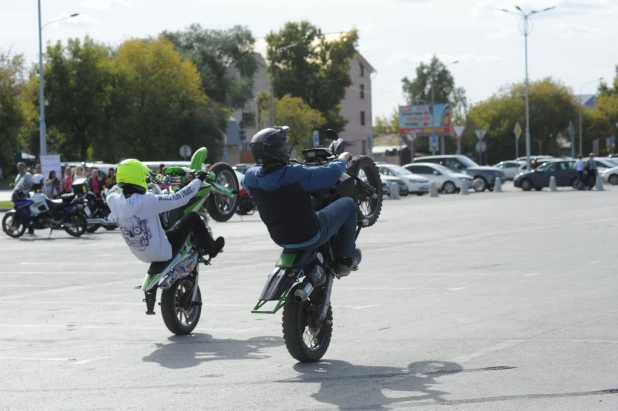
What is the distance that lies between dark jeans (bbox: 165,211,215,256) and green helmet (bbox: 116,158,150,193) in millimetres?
483

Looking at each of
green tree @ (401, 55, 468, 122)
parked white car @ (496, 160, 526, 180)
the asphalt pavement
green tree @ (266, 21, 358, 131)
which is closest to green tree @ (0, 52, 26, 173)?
parked white car @ (496, 160, 526, 180)

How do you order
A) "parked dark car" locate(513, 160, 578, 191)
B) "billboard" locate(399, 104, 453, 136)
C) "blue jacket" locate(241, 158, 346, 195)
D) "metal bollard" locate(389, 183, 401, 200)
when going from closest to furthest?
"blue jacket" locate(241, 158, 346, 195)
"metal bollard" locate(389, 183, 401, 200)
"parked dark car" locate(513, 160, 578, 191)
"billboard" locate(399, 104, 453, 136)

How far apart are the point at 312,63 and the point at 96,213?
68.4 m

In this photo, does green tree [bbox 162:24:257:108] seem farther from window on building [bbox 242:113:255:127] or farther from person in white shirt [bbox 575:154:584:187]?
person in white shirt [bbox 575:154:584:187]

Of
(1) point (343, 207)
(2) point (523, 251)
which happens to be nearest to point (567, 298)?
(1) point (343, 207)

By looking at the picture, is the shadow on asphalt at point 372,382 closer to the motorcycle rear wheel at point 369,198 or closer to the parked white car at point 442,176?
the motorcycle rear wheel at point 369,198

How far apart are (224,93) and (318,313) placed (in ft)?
300

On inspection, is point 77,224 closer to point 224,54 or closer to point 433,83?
point 224,54

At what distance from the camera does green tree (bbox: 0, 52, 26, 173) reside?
58469mm

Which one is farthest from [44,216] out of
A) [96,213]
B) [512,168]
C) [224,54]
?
[224,54]

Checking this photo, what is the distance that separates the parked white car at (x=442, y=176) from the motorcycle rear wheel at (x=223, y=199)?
39.5m

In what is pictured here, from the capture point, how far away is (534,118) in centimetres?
11125

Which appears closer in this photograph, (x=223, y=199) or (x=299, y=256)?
(x=299, y=256)

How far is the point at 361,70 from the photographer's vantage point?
416 ft
